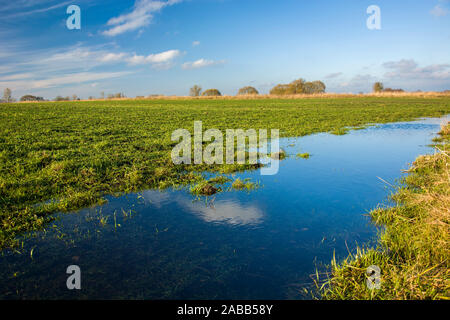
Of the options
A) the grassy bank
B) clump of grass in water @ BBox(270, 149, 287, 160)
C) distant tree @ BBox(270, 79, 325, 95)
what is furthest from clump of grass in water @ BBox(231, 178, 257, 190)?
distant tree @ BBox(270, 79, 325, 95)

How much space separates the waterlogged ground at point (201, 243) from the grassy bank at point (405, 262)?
414 millimetres

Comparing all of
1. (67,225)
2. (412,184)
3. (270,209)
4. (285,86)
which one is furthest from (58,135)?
(285,86)

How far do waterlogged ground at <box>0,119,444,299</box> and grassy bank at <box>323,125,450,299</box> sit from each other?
16.3 inches

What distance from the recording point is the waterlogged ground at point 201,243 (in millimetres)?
4340

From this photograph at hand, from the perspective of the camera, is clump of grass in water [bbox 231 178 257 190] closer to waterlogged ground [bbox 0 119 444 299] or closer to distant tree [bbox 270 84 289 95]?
waterlogged ground [bbox 0 119 444 299]

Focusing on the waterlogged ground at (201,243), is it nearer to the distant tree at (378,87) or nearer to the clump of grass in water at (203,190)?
the clump of grass in water at (203,190)

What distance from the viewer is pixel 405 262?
4.80m

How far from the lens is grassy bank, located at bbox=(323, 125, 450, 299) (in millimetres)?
3814

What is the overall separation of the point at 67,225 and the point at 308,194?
21.3 ft

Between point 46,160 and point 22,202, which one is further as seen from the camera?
point 46,160

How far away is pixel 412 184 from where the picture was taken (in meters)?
8.80

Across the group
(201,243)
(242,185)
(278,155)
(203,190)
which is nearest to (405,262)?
(201,243)
